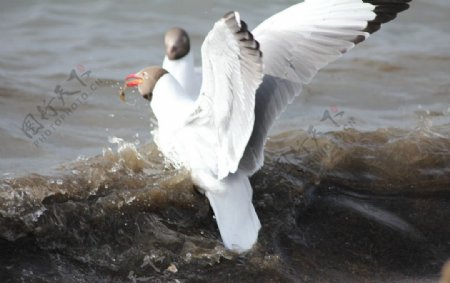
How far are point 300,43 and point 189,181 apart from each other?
0.91 meters

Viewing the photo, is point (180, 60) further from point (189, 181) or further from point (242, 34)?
point (242, 34)

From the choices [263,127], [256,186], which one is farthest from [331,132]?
[263,127]

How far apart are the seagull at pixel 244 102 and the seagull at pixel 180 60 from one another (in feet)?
1.64

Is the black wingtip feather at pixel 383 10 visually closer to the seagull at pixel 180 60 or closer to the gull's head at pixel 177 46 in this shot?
the seagull at pixel 180 60

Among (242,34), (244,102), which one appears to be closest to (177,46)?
(244,102)

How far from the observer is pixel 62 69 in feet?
22.8

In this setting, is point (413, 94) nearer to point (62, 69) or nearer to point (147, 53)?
point (147, 53)

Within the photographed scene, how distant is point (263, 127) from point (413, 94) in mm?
2890

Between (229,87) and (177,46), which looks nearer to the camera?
(229,87)

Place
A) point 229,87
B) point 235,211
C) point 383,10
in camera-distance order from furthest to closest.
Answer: point 383,10 < point 235,211 < point 229,87

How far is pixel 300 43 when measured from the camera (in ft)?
15.2

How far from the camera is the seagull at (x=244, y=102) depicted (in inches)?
158

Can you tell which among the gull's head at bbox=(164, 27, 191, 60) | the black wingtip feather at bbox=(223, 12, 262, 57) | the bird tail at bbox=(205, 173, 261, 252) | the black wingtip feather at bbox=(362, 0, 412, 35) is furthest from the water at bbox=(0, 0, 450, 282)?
the black wingtip feather at bbox=(223, 12, 262, 57)

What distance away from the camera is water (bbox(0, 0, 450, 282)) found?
13.3 ft
